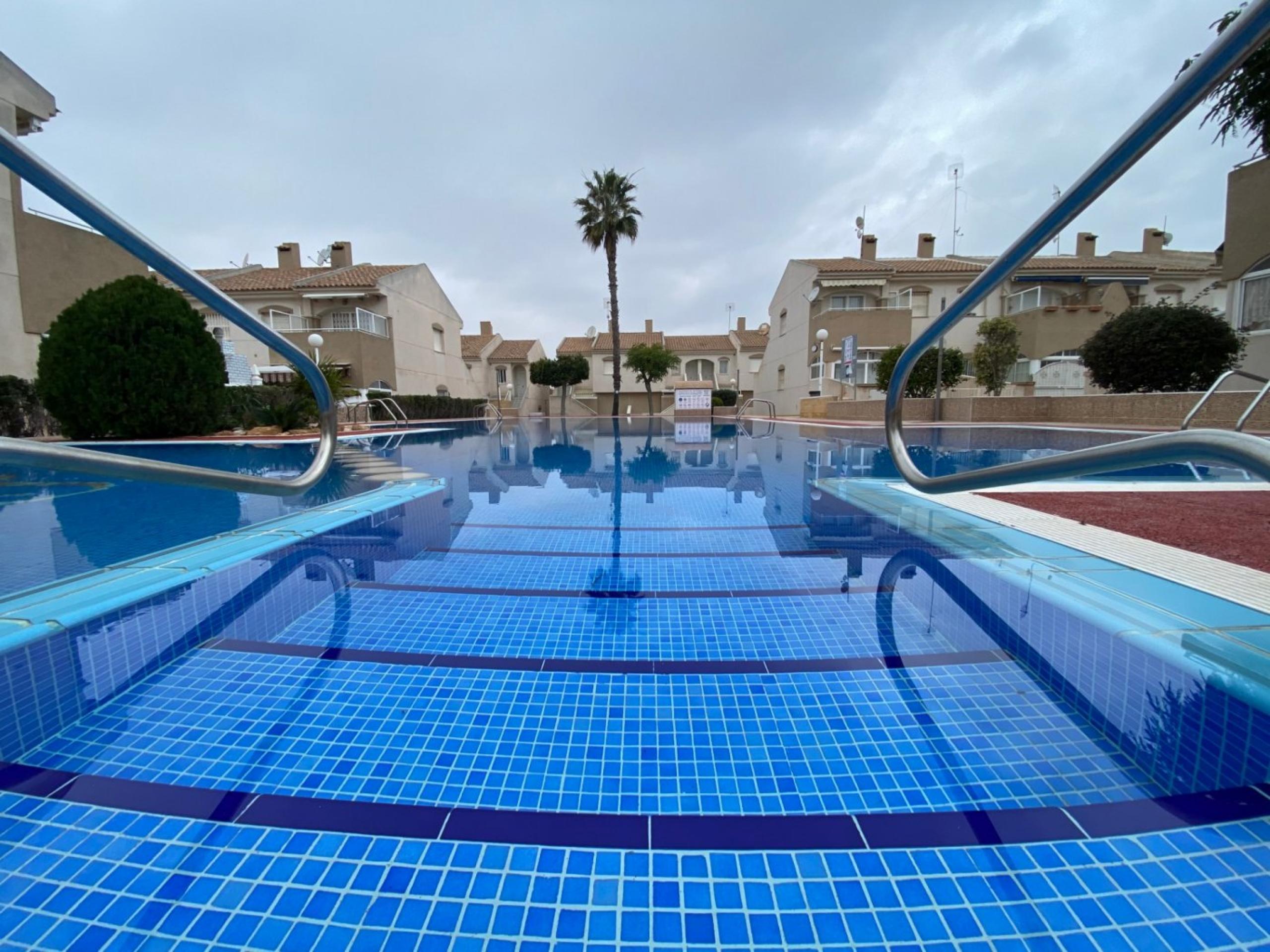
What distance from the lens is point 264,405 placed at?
563 inches

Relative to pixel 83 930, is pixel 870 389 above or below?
above

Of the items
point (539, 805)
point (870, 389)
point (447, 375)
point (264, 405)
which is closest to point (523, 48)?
point (264, 405)

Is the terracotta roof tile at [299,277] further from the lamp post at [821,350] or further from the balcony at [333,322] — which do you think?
the lamp post at [821,350]

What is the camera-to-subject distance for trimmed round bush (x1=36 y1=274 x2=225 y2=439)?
10125 mm

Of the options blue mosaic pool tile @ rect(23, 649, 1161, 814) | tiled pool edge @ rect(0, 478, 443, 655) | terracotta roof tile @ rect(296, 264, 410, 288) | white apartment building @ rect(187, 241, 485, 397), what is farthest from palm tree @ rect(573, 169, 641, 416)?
blue mosaic pool tile @ rect(23, 649, 1161, 814)

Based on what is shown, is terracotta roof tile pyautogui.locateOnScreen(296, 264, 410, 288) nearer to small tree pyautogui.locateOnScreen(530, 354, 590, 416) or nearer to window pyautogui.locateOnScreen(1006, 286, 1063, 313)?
small tree pyautogui.locateOnScreen(530, 354, 590, 416)

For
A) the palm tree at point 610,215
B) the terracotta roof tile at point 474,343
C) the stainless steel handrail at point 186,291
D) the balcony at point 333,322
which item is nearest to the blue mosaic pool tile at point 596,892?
the stainless steel handrail at point 186,291

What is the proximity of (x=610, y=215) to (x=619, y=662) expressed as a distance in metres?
26.0

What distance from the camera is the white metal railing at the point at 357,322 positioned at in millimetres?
20688

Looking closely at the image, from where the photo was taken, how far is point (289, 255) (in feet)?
82.5

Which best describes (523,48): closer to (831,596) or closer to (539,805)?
(831,596)

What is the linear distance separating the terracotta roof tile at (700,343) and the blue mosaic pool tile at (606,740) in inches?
1441

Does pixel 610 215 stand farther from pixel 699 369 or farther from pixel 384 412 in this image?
pixel 699 369

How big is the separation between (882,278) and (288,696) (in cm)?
2800
